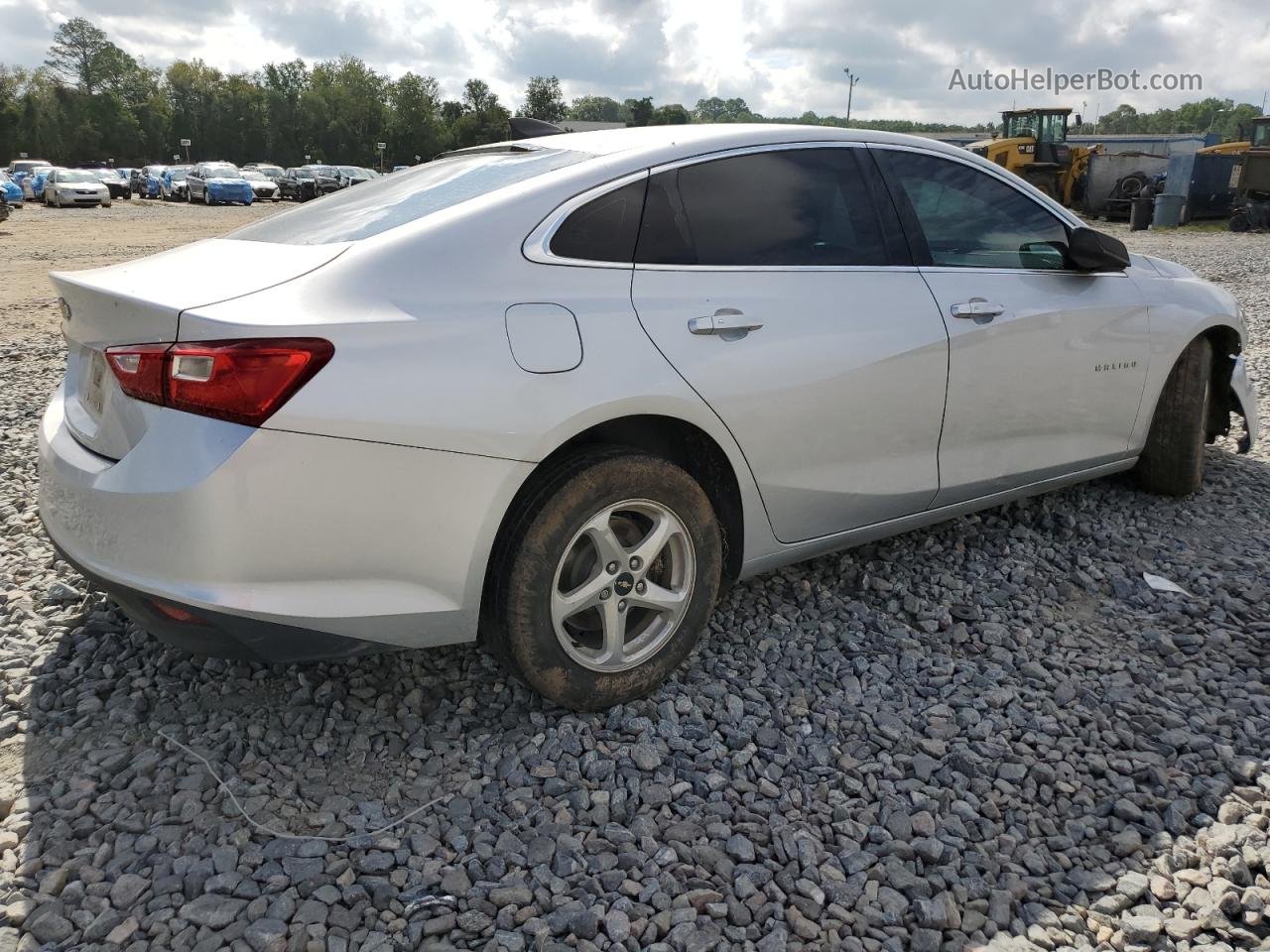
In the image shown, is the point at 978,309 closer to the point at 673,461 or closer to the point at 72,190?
the point at 673,461

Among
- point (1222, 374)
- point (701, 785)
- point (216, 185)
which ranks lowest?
point (701, 785)

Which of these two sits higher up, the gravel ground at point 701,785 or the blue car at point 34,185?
the blue car at point 34,185

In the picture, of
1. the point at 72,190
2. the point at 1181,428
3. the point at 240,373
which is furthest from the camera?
the point at 72,190

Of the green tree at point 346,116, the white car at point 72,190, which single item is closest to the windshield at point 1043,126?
the white car at point 72,190

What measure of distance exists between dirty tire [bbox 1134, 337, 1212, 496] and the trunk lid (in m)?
3.76

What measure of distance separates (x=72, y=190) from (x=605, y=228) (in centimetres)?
4475

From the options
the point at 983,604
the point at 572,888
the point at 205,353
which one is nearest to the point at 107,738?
the point at 205,353

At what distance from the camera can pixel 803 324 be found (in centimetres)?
301

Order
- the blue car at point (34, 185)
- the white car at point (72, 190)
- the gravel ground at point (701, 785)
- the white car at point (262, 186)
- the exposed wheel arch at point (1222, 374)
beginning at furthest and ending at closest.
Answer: the blue car at point (34, 185)
the white car at point (262, 186)
the white car at point (72, 190)
the exposed wheel arch at point (1222, 374)
the gravel ground at point (701, 785)

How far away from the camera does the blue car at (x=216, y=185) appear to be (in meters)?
42.1

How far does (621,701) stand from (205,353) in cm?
147

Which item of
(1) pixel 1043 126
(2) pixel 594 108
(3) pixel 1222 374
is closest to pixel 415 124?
(2) pixel 594 108

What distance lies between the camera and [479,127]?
9425 cm

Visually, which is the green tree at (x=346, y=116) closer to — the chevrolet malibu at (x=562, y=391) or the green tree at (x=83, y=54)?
the green tree at (x=83, y=54)
